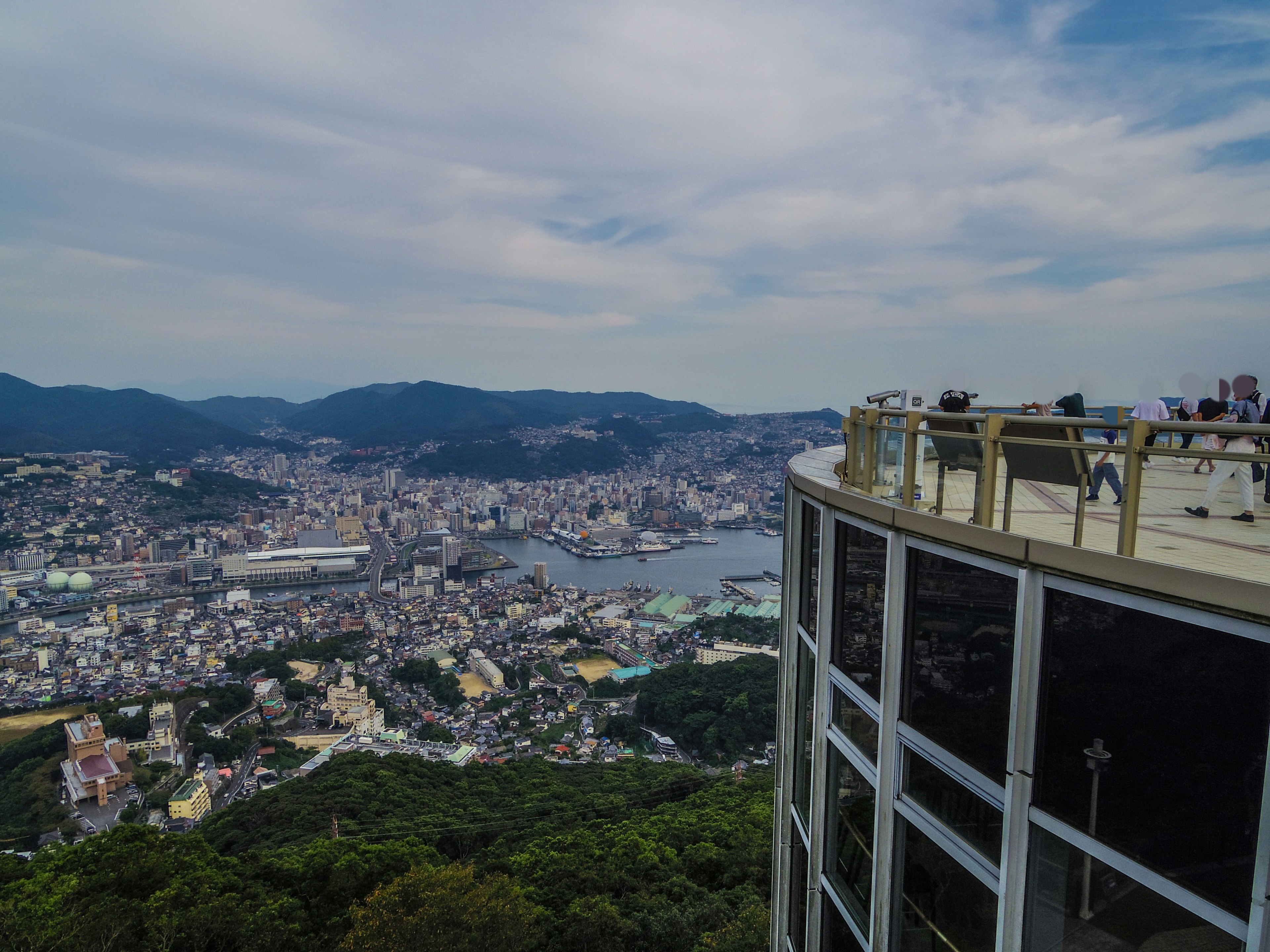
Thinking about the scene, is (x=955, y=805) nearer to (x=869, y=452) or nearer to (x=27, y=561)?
(x=869, y=452)

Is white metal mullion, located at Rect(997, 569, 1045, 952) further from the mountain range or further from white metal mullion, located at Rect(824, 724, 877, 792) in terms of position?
the mountain range

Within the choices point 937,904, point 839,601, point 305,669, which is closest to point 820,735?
point 839,601

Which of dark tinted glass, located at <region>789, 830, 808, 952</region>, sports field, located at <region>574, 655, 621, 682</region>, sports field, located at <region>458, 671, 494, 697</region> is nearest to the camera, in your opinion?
dark tinted glass, located at <region>789, 830, 808, 952</region>

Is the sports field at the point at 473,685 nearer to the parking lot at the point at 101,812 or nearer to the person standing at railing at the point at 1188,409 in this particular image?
the parking lot at the point at 101,812

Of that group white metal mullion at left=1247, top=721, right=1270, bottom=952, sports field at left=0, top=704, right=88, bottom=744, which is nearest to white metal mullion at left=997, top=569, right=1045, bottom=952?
white metal mullion at left=1247, top=721, right=1270, bottom=952

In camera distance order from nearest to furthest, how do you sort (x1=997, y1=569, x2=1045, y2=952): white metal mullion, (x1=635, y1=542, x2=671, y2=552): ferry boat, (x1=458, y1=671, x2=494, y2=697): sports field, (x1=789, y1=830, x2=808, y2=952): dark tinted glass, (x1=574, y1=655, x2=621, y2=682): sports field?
1. (x1=997, y1=569, x2=1045, y2=952): white metal mullion
2. (x1=789, y1=830, x2=808, y2=952): dark tinted glass
3. (x1=458, y1=671, x2=494, y2=697): sports field
4. (x1=574, y1=655, x2=621, y2=682): sports field
5. (x1=635, y1=542, x2=671, y2=552): ferry boat

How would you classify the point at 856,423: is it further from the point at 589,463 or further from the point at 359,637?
the point at 589,463

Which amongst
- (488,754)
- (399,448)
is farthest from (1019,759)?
(399,448)
